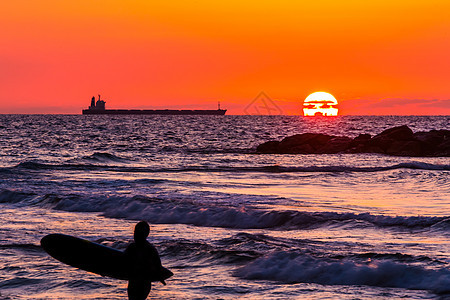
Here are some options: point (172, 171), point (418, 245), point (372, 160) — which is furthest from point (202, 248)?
point (372, 160)

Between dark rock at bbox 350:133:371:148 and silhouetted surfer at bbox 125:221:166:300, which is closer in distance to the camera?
silhouetted surfer at bbox 125:221:166:300

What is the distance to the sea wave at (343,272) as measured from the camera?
30.2 ft

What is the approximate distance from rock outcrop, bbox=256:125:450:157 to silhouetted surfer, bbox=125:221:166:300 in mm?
42916

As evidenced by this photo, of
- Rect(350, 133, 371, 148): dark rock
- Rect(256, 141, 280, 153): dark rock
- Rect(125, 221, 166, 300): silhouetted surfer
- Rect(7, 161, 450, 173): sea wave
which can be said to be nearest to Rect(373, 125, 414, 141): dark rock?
Rect(350, 133, 371, 148): dark rock

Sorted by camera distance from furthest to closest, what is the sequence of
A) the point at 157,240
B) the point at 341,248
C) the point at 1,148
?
the point at 1,148
the point at 157,240
the point at 341,248

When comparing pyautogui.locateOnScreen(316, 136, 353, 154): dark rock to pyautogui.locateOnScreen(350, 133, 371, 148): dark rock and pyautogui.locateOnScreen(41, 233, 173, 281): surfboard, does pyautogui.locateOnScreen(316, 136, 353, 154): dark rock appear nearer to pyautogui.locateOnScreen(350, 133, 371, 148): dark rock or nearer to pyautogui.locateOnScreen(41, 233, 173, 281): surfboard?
pyautogui.locateOnScreen(350, 133, 371, 148): dark rock

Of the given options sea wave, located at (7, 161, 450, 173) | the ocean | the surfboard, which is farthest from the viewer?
sea wave, located at (7, 161, 450, 173)

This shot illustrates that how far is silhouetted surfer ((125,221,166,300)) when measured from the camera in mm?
7059

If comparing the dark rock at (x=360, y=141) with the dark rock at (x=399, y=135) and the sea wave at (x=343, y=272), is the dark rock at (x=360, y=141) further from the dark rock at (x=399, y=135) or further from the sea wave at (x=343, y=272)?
the sea wave at (x=343, y=272)

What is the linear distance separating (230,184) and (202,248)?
13076 mm

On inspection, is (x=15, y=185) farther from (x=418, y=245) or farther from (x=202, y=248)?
(x=418, y=245)

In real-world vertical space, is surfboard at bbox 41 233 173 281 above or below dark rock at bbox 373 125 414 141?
below

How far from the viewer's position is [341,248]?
451 inches

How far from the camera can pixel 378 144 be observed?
50.7m
